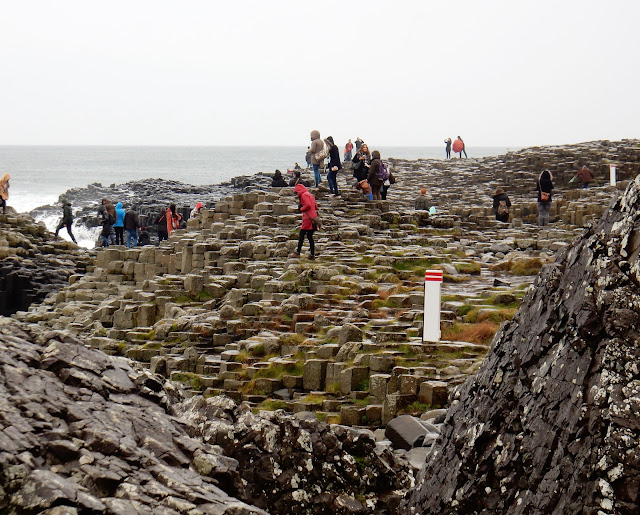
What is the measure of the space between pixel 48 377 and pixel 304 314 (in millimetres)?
9427

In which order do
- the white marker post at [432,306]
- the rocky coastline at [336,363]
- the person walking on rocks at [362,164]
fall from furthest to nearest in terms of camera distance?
the person walking on rocks at [362,164] → the white marker post at [432,306] → the rocky coastline at [336,363]

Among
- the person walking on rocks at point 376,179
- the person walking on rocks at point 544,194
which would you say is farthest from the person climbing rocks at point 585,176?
the person walking on rocks at point 376,179

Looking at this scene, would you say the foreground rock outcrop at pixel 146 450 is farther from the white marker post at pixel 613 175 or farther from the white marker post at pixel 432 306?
the white marker post at pixel 613 175

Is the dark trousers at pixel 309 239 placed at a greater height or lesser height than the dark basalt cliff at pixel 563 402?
lesser

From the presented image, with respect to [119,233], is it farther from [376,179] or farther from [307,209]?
[307,209]

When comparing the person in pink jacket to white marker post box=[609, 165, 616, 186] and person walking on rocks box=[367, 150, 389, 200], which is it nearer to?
person walking on rocks box=[367, 150, 389, 200]

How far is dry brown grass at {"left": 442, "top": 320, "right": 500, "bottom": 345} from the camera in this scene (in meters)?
13.2

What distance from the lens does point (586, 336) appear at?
5.62 metres

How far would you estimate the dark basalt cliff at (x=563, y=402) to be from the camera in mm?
5215

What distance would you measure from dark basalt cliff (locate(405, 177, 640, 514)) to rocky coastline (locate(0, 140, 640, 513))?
16 mm

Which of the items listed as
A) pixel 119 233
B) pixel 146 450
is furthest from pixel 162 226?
pixel 146 450

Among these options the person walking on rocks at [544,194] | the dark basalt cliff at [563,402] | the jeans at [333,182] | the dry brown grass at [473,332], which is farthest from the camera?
the jeans at [333,182]

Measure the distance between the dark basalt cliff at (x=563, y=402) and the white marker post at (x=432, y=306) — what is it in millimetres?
5914

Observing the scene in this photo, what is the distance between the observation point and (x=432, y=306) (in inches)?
508
